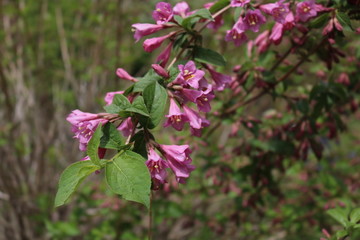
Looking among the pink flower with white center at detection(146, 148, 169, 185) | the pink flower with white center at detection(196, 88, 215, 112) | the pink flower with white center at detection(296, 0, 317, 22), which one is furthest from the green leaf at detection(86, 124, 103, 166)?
the pink flower with white center at detection(296, 0, 317, 22)

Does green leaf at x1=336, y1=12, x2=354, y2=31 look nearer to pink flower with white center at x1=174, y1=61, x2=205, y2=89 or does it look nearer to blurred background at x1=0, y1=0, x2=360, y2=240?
pink flower with white center at x1=174, y1=61, x2=205, y2=89

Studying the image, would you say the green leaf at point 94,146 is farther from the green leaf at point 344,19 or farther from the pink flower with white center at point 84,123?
the green leaf at point 344,19

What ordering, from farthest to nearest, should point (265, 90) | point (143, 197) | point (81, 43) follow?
point (81, 43) → point (265, 90) → point (143, 197)

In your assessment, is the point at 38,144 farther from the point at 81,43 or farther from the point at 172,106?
the point at 172,106

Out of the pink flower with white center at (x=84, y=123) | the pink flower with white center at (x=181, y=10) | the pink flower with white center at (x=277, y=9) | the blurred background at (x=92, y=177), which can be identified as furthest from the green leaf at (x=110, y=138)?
the blurred background at (x=92, y=177)

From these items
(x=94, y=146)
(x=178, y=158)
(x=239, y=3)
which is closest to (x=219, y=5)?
(x=239, y=3)

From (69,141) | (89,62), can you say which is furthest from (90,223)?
(89,62)

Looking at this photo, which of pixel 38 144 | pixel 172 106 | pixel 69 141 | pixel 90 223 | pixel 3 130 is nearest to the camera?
pixel 172 106
